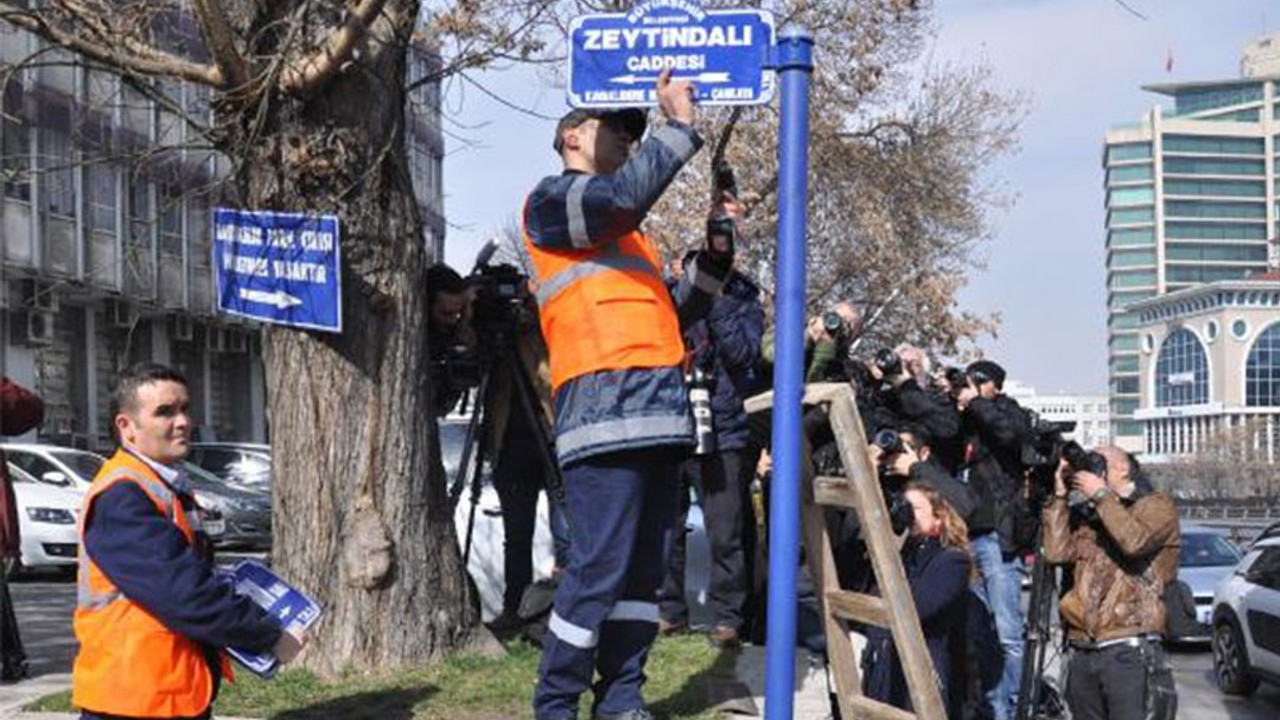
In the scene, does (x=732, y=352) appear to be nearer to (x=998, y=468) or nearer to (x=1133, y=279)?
(x=998, y=468)

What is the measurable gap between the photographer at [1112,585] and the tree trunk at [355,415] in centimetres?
258

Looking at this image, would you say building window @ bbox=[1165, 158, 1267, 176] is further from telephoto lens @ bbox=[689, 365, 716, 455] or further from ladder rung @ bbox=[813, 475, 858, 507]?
ladder rung @ bbox=[813, 475, 858, 507]

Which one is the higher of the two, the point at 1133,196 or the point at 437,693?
the point at 1133,196

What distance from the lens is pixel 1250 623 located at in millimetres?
14453

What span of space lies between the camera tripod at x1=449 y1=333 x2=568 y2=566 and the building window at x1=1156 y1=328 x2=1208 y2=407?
153 meters

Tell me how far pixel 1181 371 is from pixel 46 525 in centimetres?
15009

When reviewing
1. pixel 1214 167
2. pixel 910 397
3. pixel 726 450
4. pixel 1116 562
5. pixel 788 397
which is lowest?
pixel 1116 562

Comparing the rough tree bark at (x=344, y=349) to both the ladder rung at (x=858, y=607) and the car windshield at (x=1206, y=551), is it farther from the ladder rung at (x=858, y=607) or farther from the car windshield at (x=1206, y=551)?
the car windshield at (x=1206, y=551)

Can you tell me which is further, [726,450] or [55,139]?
[55,139]

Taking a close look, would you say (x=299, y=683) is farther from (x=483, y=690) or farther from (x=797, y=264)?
(x=797, y=264)

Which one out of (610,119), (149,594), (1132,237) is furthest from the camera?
(1132,237)

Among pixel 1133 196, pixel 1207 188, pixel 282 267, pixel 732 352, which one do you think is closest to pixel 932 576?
pixel 732 352

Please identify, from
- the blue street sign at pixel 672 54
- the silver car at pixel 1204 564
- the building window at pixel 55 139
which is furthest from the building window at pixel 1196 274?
the blue street sign at pixel 672 54

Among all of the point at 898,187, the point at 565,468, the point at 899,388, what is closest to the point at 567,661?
the point at 565,468
